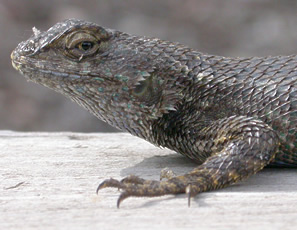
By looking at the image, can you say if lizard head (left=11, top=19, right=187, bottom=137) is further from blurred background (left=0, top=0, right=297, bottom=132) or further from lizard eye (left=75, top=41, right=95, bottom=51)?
blurred background (left=0, top=0, right=297, bottom=132)

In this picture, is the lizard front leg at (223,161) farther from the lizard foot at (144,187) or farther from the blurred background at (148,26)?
the blurred background at (148,26)

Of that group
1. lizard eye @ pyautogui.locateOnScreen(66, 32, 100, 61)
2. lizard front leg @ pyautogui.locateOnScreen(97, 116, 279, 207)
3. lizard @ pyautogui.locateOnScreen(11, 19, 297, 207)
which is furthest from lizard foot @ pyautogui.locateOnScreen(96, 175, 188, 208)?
lizard eye @ pyautogui.locateOnScreen(66, 32, 100, 61)

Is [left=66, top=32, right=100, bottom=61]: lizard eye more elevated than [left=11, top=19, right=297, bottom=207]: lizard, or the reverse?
[left=66, top=32, right=100, bottom=61]: lizard eye

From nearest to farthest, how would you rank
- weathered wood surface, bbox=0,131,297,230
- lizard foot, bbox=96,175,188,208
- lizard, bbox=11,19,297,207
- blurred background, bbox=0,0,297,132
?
weathered wood surface, bbox=0,131,297,230
lizard foot, bbox=96,175,188,208
lizard, bbox=11,19,297,207
blurred background, bbox=0,0,297,132

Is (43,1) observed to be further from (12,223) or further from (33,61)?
(12,223)

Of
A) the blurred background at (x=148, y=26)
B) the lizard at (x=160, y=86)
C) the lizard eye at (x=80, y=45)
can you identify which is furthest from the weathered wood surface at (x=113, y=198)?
the blurred background at (x=148, y=26)

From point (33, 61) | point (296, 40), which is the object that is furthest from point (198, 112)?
point (296, 40)
